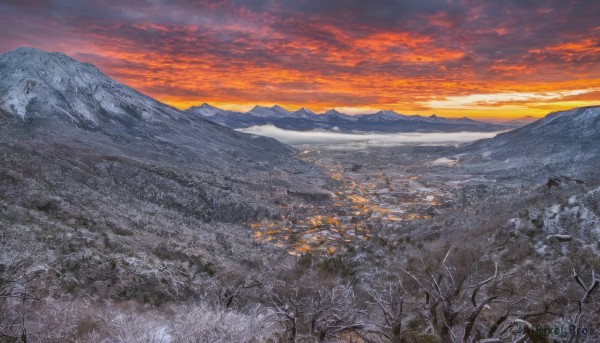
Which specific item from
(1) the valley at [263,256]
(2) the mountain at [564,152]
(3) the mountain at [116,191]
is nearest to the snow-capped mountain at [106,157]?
(3) the mountain at [116,191]

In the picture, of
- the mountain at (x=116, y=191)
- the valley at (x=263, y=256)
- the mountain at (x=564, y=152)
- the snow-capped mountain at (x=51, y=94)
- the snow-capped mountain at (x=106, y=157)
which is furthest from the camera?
the mountain at (x=564, y=152)

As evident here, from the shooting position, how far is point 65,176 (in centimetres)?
6450

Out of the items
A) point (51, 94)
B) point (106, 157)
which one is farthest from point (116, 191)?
point (51, 94)

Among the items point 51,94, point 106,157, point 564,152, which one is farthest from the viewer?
point 564,152

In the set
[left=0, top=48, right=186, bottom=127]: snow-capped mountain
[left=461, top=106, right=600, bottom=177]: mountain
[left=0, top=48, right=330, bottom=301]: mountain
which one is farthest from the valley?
[left=461, top=106, right=600, bottom=177]: mountain

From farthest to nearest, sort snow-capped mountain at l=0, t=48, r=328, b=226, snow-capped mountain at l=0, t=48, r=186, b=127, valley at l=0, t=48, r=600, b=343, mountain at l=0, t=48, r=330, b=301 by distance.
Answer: snow-capped mountain at l=0, t=48, r=186, b=127
snow-capped mountain at l=0, t=48, r=328, b=226
mountain at l=0, t=48, r=330, b=301
valley at l=0, t=48, r=600, b=343

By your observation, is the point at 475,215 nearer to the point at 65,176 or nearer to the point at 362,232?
the point at 362,232

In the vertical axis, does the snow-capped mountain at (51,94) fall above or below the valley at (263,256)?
above

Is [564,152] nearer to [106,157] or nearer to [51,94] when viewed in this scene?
[106,157]

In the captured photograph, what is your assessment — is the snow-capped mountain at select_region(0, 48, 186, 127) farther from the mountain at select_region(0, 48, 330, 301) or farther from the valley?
the valley

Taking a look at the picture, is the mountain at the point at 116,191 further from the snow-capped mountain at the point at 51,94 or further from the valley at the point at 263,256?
the snow-capped mountain at the point at 51,94

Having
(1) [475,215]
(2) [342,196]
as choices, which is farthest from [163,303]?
(2) [342,196]

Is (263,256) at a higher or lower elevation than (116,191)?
lower

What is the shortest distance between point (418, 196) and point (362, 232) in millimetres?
55055
